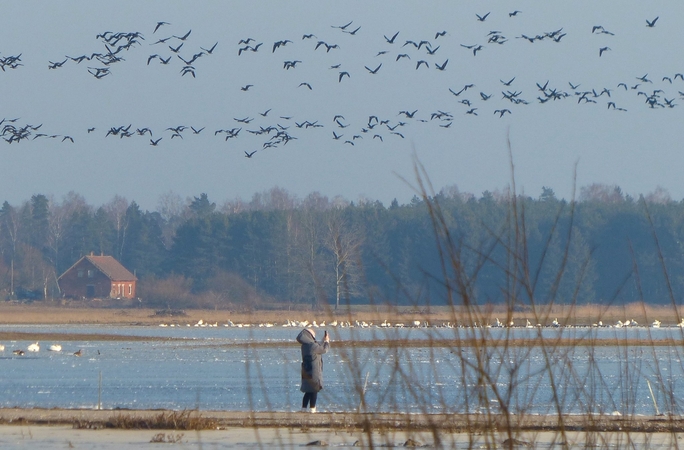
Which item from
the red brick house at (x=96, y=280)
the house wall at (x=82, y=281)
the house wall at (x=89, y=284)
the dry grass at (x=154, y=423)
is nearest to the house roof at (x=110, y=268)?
the red brick house at (x=96, y=280)

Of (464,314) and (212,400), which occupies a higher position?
(464,314)

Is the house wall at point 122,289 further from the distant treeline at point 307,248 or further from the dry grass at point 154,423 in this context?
the dry grass at point 154,423

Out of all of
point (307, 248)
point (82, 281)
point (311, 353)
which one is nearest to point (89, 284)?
point (82, 281)

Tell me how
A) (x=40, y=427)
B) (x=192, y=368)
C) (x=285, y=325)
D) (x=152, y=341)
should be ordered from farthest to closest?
(x=285, y=325)
(x=152, y=341)
(x=192, y=368)
(x=40, y=427)

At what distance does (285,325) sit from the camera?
6725cm

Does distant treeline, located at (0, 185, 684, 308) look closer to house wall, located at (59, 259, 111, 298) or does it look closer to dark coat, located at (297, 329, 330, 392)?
house wall, located at (59, 259, 111, 298)

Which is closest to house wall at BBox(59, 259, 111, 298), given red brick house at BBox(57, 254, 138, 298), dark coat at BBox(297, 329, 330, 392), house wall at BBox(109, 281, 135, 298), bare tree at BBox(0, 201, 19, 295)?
red brick house at BBox(57, 254, 138, 298)

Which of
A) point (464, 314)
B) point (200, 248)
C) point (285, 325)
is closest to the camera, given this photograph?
point (464, 314)

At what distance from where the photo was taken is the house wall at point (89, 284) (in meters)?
92.8

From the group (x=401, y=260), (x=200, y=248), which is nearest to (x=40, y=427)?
(x=401, y=260)

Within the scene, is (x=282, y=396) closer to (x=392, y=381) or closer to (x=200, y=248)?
(x=392, y=381)

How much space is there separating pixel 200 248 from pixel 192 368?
6202 cm

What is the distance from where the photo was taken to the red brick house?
3644 inches

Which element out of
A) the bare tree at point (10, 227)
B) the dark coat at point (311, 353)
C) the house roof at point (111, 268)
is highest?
the bare tree at point (10, 227)
